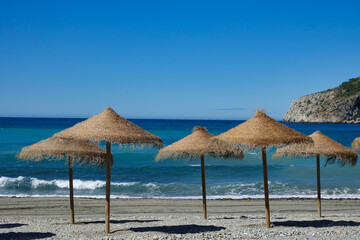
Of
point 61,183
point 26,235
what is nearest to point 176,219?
point 26,235

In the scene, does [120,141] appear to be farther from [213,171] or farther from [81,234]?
[213,171]

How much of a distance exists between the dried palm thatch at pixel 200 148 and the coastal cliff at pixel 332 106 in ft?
→ 310

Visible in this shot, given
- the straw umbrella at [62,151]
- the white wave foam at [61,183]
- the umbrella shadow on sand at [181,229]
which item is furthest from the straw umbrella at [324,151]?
the white wave foam at [61,183]

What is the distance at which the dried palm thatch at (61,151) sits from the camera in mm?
8664

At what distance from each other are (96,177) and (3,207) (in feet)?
25.7

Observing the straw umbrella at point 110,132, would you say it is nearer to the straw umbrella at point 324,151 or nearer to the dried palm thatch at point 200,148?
the dried palm thatch at point 200,148

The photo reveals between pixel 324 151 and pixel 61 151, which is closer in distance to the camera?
pixel 61 151

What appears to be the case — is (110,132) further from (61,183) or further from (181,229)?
(61,183)

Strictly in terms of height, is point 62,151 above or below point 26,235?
above

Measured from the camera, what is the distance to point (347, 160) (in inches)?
401

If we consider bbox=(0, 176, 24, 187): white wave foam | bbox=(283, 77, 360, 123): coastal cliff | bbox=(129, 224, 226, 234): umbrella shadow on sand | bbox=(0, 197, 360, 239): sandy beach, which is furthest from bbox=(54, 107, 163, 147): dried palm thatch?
bbox=(283, 77, 360, 123): coastal cliff

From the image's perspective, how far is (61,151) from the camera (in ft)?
28.4

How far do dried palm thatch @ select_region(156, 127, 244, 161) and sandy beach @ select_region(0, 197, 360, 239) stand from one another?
1729mm

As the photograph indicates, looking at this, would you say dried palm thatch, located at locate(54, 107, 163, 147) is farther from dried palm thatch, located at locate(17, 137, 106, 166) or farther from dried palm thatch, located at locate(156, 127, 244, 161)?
dried palm thatch, located at locate(156, 127, 244, 161)
